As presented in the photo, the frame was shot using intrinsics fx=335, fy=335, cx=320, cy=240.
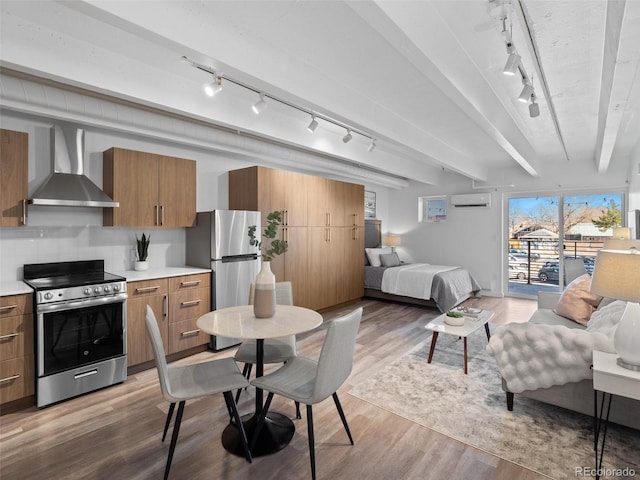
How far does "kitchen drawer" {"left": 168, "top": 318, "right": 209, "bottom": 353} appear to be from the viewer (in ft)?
11.6

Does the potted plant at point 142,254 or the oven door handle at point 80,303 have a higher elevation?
the potted plant at point 142,254

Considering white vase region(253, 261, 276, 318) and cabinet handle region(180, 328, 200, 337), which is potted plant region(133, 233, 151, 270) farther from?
white vase region(253, 261, 276, 318)

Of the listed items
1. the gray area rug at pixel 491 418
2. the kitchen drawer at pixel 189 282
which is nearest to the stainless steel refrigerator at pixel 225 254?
the kitchen drawer at pixel 189 282

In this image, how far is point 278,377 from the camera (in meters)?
2.14

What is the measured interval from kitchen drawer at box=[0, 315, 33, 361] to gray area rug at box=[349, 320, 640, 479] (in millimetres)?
2665

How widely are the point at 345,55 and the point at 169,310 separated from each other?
9.66 ft

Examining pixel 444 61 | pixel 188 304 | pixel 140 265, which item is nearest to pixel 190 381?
pixel 188 304

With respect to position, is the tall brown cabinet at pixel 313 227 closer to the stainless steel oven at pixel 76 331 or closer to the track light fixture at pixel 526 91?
the stainless steel oven at pixel 76 331

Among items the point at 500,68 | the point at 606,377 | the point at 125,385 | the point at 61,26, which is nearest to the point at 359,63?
the point at 500,68

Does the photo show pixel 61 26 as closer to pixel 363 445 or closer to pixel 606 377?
pixel 363 445

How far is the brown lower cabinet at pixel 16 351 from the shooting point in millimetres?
2525

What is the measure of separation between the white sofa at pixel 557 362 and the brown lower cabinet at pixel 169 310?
2.93m

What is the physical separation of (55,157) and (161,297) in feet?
5.34

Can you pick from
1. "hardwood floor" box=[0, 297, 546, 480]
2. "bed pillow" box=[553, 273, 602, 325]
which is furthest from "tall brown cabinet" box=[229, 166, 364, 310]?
"bed pillow" box=[553, 273, 602, 325]
